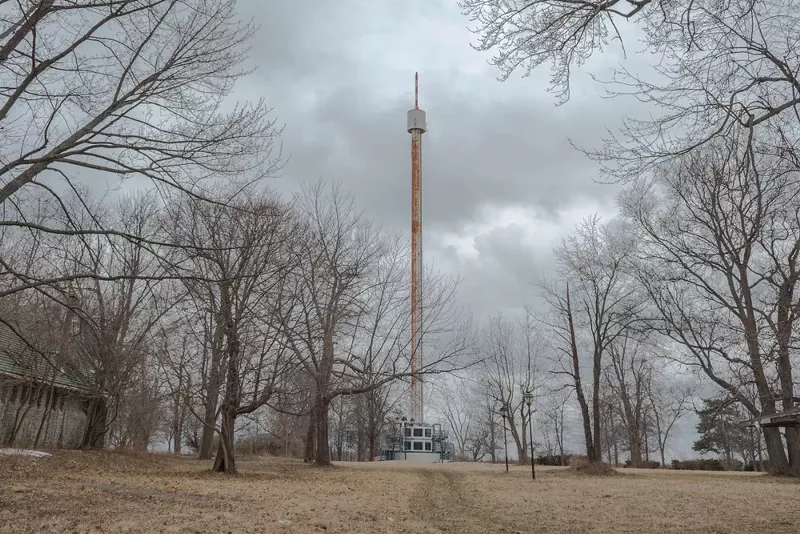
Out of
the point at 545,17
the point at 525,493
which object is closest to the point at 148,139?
the point at 545,17

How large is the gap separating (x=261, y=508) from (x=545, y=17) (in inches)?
284

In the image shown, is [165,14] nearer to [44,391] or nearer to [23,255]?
[23,255]

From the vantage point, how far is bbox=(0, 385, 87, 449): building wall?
62.0ft

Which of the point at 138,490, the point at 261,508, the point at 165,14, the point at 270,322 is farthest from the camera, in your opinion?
the point at 270,322

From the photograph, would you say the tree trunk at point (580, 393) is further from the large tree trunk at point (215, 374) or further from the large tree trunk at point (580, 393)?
the large tree trunk at point (215, 374)

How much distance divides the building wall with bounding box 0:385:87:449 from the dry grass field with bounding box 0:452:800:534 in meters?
7.31

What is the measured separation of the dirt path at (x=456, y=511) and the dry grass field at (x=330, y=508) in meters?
0.02

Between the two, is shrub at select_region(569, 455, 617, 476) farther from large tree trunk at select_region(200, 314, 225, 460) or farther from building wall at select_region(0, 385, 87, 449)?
building wall at select_region(0, 385, 87, 449)

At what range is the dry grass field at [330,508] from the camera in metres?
6.77

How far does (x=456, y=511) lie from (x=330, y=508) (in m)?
2.17

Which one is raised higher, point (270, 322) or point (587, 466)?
point (270, 322)

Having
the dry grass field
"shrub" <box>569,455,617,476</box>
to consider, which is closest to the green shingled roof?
the dry grass field

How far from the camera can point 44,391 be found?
20.6 metres

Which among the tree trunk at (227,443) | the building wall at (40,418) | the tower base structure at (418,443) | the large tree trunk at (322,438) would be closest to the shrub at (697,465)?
the tower base structure at (418,443)
